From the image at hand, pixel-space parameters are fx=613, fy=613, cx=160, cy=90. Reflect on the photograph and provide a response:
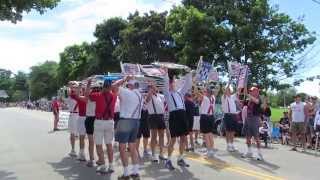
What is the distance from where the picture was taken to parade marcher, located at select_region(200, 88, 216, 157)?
16.1m

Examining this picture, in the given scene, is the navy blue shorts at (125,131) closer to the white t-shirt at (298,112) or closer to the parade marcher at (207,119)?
the parade marcher at (207,119)

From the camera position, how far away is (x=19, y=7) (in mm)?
16594

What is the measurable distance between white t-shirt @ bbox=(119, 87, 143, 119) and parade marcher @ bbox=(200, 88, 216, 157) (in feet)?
15.2

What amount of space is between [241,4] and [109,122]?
23223 millimetres

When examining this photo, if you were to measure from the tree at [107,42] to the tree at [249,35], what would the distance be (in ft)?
82.7

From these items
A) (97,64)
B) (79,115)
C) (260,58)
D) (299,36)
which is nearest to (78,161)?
(79,115)

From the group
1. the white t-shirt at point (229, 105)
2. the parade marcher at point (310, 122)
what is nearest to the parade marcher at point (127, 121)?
the white t-shirt at point (229, 105)

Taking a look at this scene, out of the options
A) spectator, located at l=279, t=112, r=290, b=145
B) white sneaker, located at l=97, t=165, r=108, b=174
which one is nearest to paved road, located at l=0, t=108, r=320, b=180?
white sneaker, located at l=97, t=165, r=108, b=174

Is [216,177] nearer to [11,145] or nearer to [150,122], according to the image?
[150,122]

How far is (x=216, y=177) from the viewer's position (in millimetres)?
12289

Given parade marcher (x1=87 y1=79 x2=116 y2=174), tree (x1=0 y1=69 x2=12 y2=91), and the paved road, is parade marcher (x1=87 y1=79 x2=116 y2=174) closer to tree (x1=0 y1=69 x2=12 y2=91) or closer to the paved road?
the paved road

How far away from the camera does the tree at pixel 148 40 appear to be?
4810 cm

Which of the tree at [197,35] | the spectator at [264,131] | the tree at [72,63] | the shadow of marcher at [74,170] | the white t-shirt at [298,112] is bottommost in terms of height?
the shadow of marcher at [74,170]

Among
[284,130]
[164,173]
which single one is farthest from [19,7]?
[284,130]
